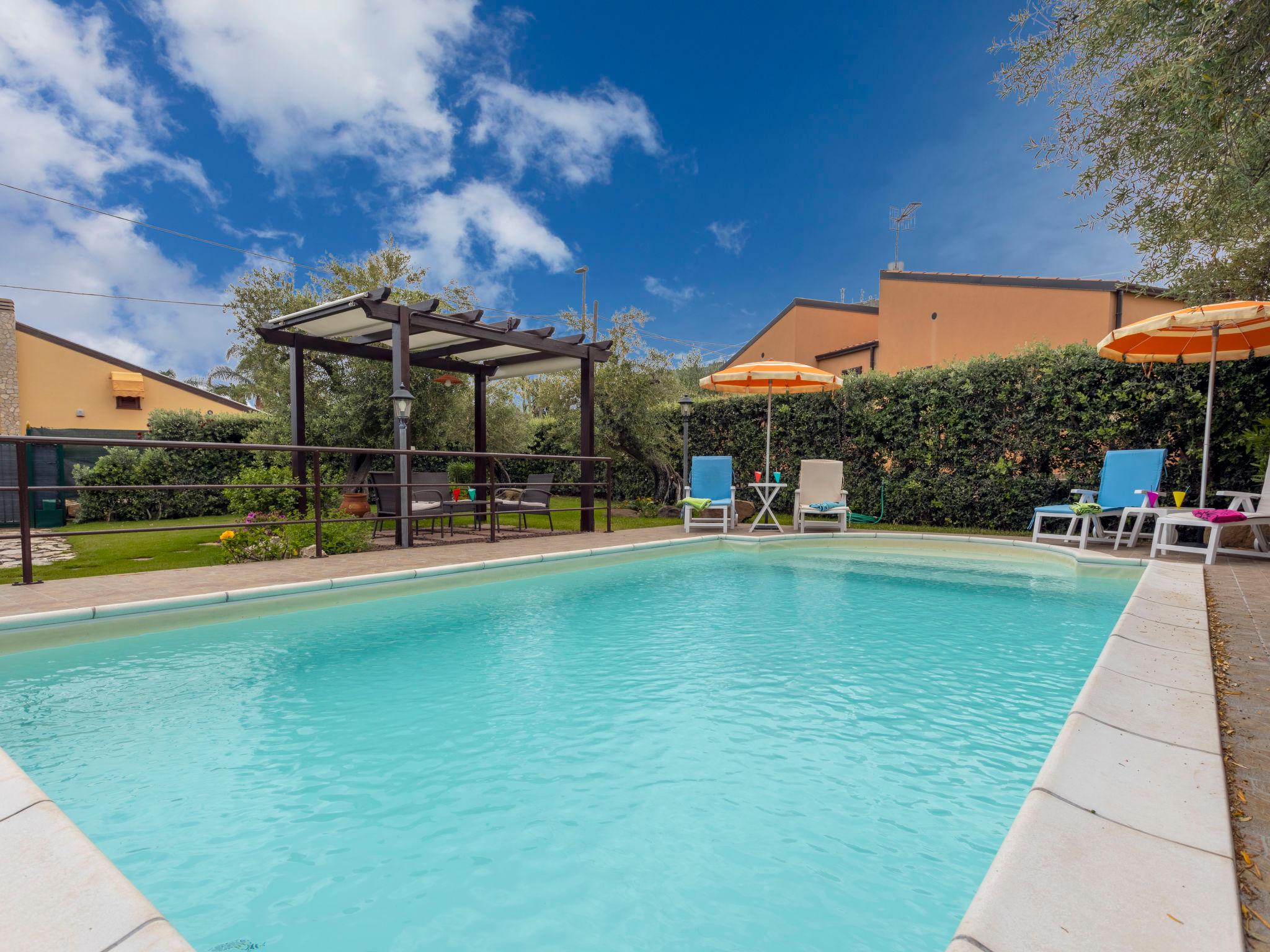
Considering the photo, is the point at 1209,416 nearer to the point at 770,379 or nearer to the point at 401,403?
the point at 770,379

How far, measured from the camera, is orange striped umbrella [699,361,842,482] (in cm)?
890

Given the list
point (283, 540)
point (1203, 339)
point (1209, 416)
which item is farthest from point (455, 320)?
point (1203, 339)

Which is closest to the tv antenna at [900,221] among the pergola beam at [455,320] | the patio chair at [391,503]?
the pergola beam at [455,320]

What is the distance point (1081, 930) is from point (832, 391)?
10.0 meters

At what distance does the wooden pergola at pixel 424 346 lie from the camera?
271 inches

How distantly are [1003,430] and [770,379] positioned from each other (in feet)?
10.9

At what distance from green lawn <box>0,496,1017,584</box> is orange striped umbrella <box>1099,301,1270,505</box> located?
283 cm

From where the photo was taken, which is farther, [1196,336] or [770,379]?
[770,379]

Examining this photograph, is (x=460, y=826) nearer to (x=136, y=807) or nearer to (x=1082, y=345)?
(x=136, y=807)

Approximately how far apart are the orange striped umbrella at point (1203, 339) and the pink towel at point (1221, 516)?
61cm

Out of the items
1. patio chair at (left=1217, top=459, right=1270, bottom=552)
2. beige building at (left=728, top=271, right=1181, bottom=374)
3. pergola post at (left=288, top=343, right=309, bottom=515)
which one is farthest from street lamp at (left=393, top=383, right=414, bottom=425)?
patio chair at (left=1217, top=459, right=1270, bottom=552)

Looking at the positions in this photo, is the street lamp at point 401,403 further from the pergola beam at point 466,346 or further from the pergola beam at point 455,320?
the pergola beam at point 466,346

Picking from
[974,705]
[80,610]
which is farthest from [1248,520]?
[80,610]

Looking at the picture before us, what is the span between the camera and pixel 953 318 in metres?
14.8
